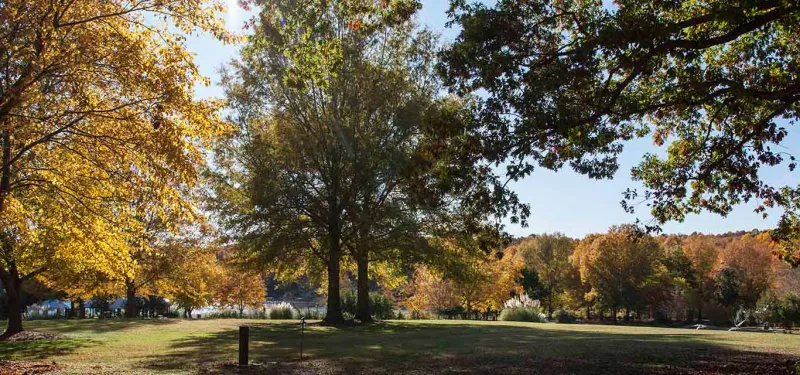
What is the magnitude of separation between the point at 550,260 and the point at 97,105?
275ft

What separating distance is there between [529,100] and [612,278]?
49.9 m

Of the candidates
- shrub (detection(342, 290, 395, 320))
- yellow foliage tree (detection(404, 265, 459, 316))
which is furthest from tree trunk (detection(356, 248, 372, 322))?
yellow foliage tree (detection(404, 265, 459, 316))

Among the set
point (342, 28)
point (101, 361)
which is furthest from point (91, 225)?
point (342, 28)

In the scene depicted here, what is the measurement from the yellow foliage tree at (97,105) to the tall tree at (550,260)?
176 feet

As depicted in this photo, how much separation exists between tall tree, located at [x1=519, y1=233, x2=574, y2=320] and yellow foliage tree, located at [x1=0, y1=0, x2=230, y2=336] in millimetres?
53605

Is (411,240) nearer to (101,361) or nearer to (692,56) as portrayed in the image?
(101,361)

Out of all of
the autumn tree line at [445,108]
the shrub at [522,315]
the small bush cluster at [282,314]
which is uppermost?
the autumn tree line at [445,108]

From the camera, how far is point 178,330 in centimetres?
2233

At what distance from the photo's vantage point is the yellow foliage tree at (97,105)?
33.7ft

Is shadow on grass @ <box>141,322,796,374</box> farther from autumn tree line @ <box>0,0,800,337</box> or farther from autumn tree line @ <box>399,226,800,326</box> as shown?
autumn tree line @ <box>399,226,800,326</box>

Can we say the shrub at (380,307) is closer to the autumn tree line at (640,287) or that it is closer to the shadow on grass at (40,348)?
the autumn tree line at (640,287)

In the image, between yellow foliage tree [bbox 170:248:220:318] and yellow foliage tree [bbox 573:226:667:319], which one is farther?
yellow foliage tree [bbox 573:226:667:319]

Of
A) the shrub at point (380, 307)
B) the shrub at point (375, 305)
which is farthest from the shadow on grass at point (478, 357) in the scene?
the shrub at point (380, 307)

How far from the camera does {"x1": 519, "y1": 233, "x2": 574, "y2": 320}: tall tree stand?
70.9 metres
